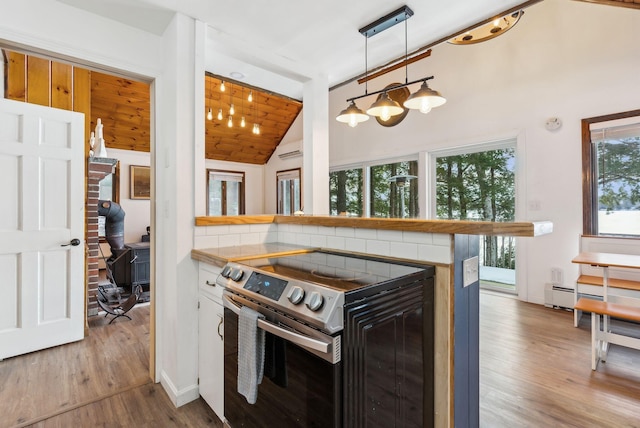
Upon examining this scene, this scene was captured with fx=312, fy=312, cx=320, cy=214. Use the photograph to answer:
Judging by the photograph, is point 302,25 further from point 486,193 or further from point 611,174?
point 611,174

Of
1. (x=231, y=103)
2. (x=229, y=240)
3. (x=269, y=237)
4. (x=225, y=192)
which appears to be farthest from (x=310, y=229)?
(x=225, y=192)

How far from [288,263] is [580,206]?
138 inches

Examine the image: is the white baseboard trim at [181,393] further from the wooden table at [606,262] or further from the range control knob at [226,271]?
the wooden table at [606,262]

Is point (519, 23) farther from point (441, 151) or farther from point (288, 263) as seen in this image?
point (288, 263)

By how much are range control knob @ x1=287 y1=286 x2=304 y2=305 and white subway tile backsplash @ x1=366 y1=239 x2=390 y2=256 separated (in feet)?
2.12

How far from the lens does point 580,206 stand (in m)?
3.37

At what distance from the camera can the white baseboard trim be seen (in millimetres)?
1873

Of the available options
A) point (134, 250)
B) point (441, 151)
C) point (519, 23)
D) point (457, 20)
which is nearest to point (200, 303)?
point (457, 20)

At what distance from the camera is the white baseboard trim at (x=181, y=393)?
1.87m

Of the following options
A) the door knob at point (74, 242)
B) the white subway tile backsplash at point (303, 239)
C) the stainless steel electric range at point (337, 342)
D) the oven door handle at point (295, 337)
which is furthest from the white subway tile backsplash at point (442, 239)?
the door knob at point (74, 242)

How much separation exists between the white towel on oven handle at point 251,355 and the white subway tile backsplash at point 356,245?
0.71m

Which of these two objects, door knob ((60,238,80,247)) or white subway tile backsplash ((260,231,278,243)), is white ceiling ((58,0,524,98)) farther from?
door knob ((60,238,80,247))

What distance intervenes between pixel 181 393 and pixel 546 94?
14.9 feet

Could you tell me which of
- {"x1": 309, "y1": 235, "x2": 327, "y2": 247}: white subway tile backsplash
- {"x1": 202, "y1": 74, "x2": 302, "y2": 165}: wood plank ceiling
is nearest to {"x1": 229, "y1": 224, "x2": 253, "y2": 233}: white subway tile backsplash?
{"x1": 309, "y1": 235, "x2": 327, "y2": 247}: white subway tile backsplash
